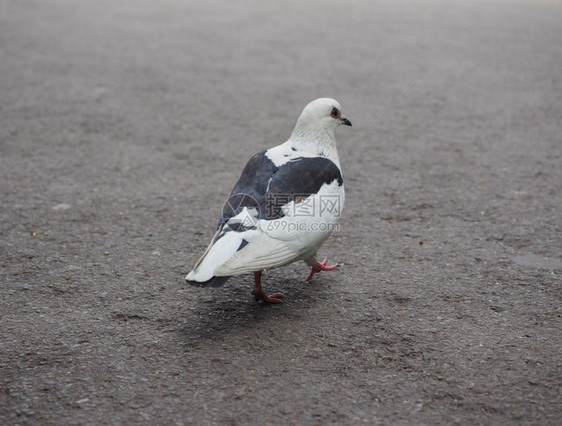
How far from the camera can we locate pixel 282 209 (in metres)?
3.26

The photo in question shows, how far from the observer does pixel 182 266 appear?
13.1 ft

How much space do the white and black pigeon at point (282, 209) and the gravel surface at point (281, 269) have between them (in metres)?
0.40

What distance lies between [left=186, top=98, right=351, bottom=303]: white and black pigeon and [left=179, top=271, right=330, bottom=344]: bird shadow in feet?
0.27

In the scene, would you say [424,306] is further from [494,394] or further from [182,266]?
[182,266]

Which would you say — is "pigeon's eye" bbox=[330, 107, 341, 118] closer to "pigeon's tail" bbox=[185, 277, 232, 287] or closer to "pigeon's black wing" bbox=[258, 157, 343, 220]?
"pigeon's black wing" bbox=[258, 157, 343, 220]

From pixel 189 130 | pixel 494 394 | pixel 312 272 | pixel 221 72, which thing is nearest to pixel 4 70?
pixel 221 72

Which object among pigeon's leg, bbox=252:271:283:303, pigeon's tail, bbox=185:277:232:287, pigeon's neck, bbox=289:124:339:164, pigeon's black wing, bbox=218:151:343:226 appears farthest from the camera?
Result: pigeon's neck, bbox=289:124:339:164

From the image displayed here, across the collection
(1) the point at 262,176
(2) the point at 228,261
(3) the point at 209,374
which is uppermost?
(1) the point at 262,176

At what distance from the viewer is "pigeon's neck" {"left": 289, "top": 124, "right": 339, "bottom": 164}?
371 cm

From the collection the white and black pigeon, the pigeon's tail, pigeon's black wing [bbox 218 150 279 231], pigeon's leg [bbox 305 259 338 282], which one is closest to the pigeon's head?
the white and black pigeon

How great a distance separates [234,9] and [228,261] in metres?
10.9

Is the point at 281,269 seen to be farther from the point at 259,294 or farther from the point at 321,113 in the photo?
the point at 321,113

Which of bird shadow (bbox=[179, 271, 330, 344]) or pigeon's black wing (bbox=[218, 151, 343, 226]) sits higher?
pigeon's black wing (bbox=[218, 151, 343, 226])

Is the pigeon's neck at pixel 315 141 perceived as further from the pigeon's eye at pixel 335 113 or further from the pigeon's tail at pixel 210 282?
the pigeon's tail at pixel 210 282
